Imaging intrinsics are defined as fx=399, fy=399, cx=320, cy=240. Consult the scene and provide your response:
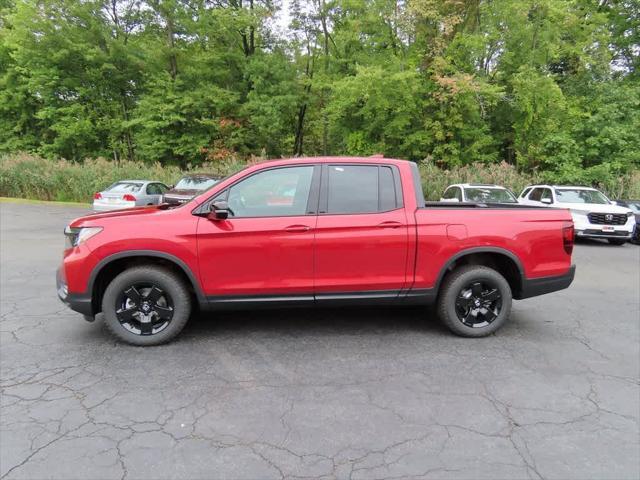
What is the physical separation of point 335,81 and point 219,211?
20184mm

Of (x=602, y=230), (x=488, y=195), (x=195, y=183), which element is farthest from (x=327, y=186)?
(x=602, y=230)

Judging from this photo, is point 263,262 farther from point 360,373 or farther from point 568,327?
point 568,327

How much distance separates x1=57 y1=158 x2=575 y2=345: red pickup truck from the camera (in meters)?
3.87

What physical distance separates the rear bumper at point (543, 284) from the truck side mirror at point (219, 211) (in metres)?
3.19

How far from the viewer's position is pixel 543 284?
431cm

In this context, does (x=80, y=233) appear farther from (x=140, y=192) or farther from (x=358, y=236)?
(x=140, y=192)

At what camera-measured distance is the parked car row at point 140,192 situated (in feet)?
42.6

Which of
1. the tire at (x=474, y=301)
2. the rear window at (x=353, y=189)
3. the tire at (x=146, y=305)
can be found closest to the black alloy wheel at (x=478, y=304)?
the tire at (x=474, y=301)

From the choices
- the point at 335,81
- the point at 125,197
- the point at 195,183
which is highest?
the point at 335,81

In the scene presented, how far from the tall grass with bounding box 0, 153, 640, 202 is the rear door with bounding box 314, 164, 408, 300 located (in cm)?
1514

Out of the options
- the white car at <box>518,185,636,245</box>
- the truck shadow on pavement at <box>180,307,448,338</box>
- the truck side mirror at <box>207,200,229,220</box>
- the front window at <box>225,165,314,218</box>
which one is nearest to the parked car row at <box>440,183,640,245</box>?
the white car at <box>518,185,636,245</box>

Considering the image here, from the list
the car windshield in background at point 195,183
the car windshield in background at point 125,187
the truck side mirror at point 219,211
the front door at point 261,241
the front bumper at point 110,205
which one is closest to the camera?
the truck side mirror at point 219,211

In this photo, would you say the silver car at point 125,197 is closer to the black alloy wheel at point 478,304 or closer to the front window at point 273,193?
the front window at point 273,193

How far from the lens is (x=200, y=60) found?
24.3m
